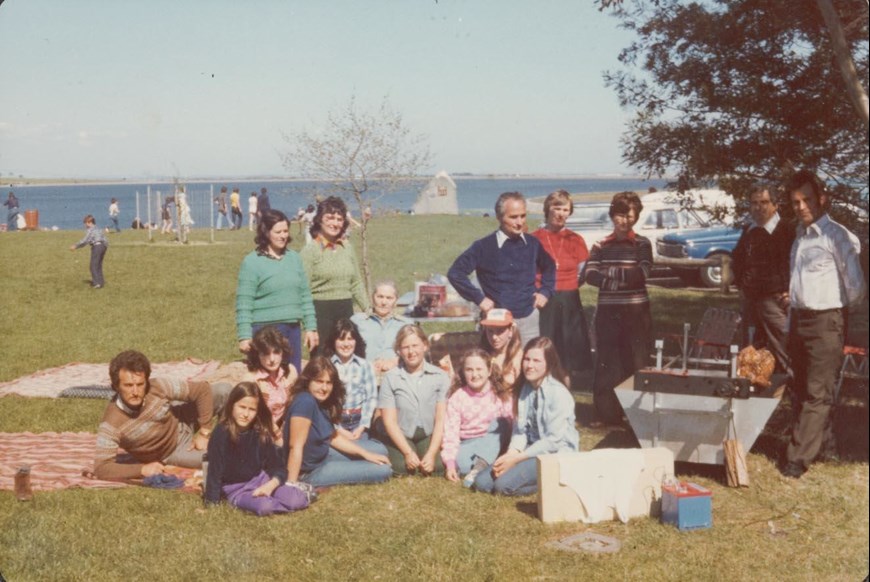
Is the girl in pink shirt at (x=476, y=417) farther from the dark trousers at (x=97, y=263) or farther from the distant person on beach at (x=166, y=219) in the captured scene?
the dark trousers at (x=97, y=263)

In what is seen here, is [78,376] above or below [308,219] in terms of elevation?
below

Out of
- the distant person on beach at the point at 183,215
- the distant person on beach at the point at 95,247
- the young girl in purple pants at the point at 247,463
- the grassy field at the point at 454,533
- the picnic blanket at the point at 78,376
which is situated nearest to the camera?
the grassy field at the point at 454,533

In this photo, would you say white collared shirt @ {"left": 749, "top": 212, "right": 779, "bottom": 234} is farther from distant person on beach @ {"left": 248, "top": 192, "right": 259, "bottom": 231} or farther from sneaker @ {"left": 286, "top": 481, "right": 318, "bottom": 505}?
distant person on beach @ {"left": 248, "top": 192, "right": 259, "bottom": 231}

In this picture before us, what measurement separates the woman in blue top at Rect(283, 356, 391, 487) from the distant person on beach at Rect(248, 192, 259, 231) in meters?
1.23

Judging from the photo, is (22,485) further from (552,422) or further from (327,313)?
(552,422)

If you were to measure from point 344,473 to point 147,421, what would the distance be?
3.99 feet

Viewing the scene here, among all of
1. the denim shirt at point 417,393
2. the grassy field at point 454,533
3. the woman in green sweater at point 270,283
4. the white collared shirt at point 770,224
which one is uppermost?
the white collared shirt at point 770,224

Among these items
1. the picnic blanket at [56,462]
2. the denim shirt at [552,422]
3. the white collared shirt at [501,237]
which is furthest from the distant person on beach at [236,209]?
the denim shirt at [552,422]

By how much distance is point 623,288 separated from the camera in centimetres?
523

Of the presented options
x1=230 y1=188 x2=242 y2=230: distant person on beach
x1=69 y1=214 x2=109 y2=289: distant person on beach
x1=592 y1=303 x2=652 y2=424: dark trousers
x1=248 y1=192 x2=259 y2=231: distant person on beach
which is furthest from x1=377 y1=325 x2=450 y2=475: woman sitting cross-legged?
x1=69 y1=214 x2=109 y2=289: distant person on beach

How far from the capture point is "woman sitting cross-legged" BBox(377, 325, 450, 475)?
5309 millimetres

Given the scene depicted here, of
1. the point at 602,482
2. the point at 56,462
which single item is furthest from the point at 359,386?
the point at 56,462

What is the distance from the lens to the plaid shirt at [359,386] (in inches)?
212

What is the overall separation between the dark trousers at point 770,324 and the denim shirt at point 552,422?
1072 millimetres
